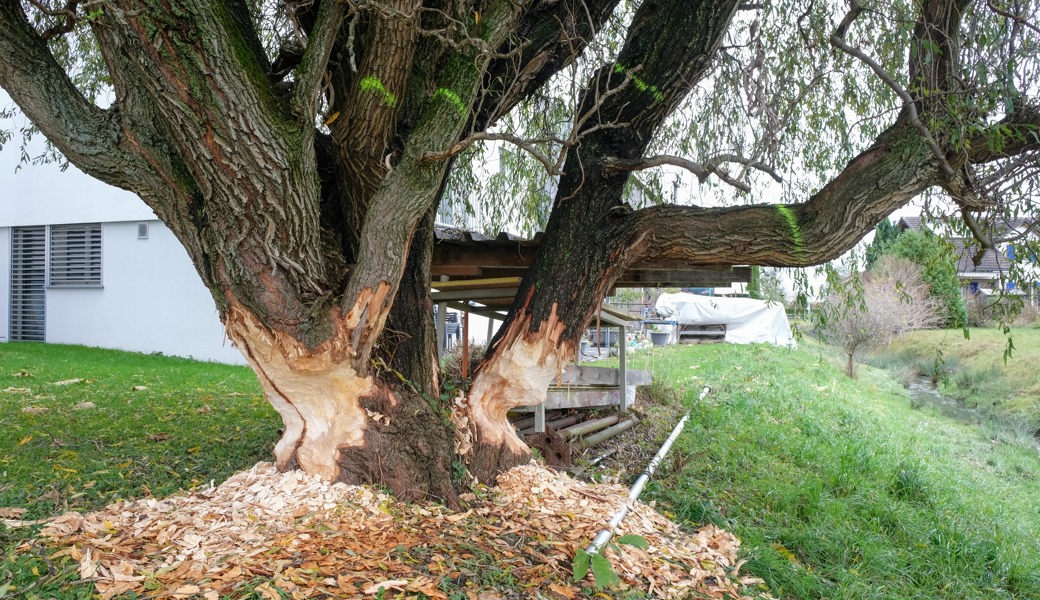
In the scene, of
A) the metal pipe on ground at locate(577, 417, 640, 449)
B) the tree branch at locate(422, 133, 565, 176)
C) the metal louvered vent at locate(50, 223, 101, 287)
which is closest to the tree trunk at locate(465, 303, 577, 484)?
the tree branch at locate(422, 133, 565, 176)

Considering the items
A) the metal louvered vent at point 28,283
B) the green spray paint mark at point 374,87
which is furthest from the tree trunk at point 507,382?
the metal louvered vent at point 28,283

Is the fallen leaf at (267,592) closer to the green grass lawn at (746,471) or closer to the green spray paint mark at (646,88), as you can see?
the green grass lawn at (746,471)

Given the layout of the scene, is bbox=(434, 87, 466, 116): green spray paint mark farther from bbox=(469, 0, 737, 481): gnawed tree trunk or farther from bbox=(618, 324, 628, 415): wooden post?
bbox=(618, 324, 628, 415): wooden post

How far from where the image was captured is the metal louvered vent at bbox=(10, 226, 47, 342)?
45.4ft

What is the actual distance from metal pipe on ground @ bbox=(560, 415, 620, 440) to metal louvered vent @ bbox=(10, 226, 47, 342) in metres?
11.8

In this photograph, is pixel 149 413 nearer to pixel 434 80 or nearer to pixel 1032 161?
pixel 434 80

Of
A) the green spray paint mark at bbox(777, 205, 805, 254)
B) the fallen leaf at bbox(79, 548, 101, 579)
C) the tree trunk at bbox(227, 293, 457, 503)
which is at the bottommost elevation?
the fallen leaf at bbox(79, 548, 101, 579)

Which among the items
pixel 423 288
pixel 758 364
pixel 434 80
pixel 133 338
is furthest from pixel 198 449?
pixel 758 364

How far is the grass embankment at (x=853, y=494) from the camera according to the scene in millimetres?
5215

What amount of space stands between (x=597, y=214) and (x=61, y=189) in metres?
13.0

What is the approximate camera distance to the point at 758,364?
53.0 feet

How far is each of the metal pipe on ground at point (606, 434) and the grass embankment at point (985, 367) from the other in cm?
650

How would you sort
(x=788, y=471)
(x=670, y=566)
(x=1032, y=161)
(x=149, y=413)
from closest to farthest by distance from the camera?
(x=670, y=566)
(x=1032, y=161)
(x=149, y=413)
(x=788, y=471)

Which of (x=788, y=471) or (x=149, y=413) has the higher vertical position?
(x=149, y=413)
